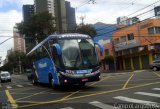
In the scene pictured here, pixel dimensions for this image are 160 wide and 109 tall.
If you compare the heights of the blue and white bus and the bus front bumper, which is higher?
the blue and white bus

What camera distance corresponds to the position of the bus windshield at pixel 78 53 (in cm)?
1866

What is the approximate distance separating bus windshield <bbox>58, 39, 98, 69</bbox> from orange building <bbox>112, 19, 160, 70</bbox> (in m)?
33.5

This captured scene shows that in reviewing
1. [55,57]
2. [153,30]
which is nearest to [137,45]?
[153,30]

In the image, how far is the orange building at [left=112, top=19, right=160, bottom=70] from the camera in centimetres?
5159

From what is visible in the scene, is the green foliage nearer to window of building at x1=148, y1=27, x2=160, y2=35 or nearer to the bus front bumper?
window of building at x1=148, y1=27, x2=160, y2=35

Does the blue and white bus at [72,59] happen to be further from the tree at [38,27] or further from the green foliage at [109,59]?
the green foliage at [109,59]

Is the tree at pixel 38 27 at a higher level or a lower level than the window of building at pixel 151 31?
higher

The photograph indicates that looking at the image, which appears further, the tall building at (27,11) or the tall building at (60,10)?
the tall building at (27,11)

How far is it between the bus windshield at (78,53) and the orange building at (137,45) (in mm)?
33522

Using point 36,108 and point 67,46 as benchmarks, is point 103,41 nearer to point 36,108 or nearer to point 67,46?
point 67,46

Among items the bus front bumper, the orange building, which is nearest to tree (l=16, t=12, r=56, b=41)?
the orange building

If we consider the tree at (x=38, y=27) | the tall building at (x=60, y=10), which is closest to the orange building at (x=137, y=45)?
the tree at (x=38, y=27)

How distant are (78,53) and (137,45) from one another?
37.3 metres

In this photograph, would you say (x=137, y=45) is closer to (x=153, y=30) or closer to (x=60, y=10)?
(x=153, y=30)
